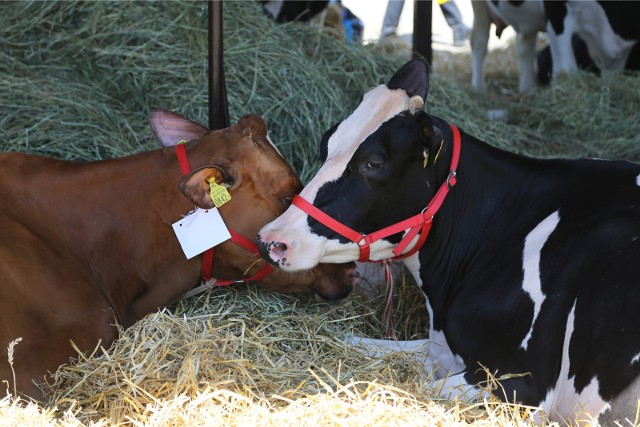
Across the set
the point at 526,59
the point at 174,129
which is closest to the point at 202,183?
the point at 174,129

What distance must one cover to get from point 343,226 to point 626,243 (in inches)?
41.5

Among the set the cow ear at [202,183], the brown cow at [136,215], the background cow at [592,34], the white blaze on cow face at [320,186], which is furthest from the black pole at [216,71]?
the background cow at [592,34]

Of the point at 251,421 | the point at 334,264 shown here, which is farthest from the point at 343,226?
the point at 251,421

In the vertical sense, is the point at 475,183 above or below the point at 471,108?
above

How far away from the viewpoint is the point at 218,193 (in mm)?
3943

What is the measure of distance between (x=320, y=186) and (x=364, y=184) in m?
0.17

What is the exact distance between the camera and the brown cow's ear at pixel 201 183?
12.7ft

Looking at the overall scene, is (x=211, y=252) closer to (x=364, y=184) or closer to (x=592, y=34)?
(x=364, y=184)

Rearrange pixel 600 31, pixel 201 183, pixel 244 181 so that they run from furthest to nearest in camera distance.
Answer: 1. pixel 600 31
2. pixel 244 181
3. pixel 201 183

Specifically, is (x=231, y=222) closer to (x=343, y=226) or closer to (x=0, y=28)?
(x=343, y=226)

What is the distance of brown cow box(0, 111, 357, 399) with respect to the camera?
3.92 meters

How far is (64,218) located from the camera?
13.2 ft

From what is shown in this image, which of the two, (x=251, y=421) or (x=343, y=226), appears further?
(x=343, y=226)

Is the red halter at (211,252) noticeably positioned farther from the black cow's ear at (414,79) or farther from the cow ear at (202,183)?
the black cow's ear at (414,79)
